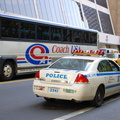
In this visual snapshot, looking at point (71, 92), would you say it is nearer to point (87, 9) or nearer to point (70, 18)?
point (70, 18)

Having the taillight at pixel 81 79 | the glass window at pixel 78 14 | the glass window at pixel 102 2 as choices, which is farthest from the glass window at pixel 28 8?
the glass window at pixel 102 2

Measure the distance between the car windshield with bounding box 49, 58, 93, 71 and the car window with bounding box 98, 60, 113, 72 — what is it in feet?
1.18

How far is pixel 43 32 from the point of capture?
16016mm

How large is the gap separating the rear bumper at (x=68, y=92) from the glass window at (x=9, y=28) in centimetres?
650

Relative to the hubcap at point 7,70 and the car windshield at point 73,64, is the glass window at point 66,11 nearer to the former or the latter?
the hubcap at point 7,70

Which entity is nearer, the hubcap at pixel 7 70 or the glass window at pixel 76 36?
the hubcap at pixel 7 70

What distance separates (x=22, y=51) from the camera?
14.4m

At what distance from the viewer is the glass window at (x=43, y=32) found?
15.6 metres

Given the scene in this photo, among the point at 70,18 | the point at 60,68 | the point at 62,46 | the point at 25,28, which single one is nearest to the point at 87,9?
the point at 70,18

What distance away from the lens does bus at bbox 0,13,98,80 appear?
525 inches

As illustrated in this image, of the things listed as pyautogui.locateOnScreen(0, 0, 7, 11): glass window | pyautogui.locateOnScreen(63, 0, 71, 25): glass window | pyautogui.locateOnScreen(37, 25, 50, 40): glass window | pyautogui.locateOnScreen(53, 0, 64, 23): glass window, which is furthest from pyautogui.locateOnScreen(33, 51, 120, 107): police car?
pyautogui.locateOnScreen(63, 0, 71, 25): glass window

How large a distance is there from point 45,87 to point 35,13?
26380mm

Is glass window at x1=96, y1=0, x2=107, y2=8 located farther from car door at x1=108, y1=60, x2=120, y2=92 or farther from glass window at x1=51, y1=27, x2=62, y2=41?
car door at x1=108, y1=60, x2=120, y2=92

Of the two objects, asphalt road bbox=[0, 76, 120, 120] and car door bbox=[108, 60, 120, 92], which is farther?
car door bbox=[108, 60, 120, 92]
